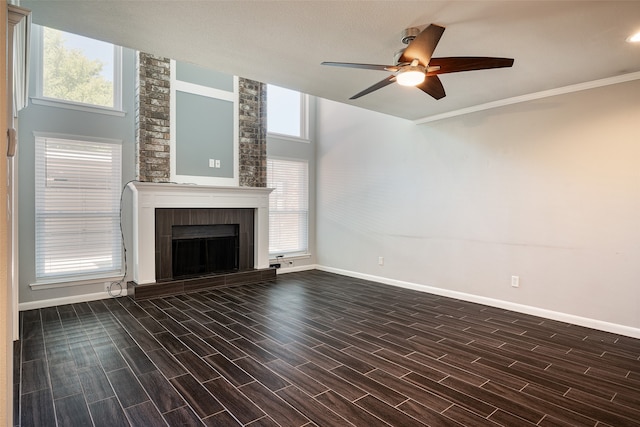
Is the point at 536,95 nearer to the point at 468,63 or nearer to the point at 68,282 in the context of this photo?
the point at 468,63

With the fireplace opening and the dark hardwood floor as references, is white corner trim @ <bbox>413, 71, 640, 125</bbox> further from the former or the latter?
the fireplace opening

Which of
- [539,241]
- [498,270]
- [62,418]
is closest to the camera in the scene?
[62,418]

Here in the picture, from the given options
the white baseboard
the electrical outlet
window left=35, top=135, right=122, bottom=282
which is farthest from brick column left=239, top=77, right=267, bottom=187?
the electrical outlet

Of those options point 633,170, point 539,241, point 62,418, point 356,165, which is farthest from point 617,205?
point 62,418

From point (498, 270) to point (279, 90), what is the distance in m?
4.73

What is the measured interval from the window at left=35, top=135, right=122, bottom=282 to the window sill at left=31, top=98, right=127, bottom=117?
40cm

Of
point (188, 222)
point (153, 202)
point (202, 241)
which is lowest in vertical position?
point (202, 241)

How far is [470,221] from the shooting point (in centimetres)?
456

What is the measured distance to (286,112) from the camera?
6535 millimetres

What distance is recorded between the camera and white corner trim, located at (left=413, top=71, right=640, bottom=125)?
3.39 metres

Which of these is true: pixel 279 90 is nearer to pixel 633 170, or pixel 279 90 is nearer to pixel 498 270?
pixel 498 270

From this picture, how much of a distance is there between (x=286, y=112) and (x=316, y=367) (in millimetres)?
4988

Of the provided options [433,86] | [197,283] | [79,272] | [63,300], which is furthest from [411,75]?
[63,300]

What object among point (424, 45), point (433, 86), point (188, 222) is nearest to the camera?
point (424, 45)
